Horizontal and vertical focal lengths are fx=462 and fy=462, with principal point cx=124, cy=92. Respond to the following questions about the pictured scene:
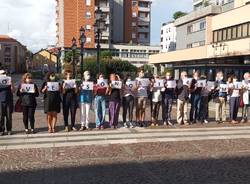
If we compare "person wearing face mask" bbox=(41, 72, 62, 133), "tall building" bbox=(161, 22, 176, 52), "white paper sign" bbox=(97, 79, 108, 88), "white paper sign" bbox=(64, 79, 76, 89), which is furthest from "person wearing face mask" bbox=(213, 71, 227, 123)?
"tall building" bbox=(161, 22, 176, 52)

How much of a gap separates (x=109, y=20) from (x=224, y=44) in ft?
181

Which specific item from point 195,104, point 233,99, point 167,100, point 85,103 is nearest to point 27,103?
point 85,103

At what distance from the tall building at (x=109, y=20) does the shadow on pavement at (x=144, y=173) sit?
3296 inches

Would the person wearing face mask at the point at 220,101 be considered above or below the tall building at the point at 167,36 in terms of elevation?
below

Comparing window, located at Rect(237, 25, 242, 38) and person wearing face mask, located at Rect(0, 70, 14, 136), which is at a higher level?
window, located at Rect(237, 25, 242, 38)

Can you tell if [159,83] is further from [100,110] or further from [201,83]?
[100,110]

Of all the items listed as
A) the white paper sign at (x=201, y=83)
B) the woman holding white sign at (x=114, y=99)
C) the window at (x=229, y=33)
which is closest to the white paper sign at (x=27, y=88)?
the woman holding white sign at (x=114, y=99)

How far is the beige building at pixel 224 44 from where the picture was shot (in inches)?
1570

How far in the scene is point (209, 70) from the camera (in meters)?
33.4

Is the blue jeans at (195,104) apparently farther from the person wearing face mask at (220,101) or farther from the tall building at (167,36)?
the tall building at (167,36)

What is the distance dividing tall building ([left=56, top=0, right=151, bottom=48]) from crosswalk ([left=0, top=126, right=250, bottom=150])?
7938 centimetres

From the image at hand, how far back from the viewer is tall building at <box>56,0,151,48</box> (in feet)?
315

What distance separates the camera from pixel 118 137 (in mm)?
12602

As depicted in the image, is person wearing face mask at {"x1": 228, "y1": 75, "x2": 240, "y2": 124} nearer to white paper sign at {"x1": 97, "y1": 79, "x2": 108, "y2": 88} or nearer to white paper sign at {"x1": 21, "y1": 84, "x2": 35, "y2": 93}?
white paper sign at {"x1": 97, "y1": 79, "x2": 108, "y2": 88}
